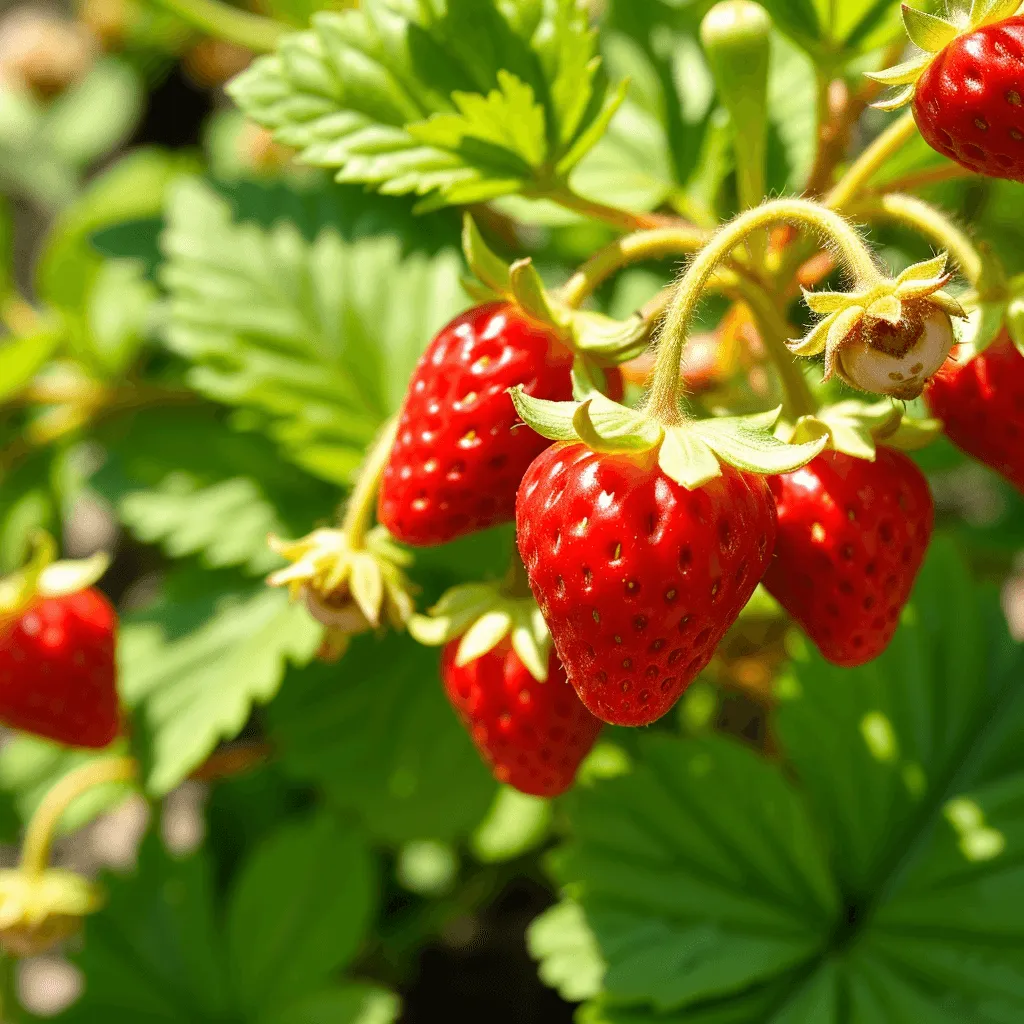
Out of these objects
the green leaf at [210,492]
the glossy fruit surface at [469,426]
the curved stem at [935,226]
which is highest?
the curved stem at [935,226]

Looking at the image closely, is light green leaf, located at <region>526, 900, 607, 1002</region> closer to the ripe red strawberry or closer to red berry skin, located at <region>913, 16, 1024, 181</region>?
the ripe red strawberry

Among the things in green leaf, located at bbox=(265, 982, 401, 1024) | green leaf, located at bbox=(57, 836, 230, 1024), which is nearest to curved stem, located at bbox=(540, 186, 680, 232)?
green leaf, located at bbox=(265, 982, 401, 1024)

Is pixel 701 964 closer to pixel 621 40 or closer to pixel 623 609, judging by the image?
pixel 623 609

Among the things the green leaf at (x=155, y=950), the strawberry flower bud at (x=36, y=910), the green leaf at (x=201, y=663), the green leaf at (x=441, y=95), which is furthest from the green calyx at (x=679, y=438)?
the green leaf at (x=155, y=950)

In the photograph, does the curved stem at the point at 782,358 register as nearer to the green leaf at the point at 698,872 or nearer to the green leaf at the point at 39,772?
the green leaf at the point at 698,872

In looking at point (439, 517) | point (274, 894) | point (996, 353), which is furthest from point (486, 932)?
point (996, 353)
